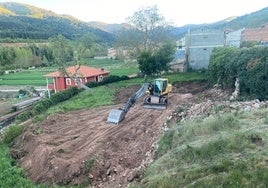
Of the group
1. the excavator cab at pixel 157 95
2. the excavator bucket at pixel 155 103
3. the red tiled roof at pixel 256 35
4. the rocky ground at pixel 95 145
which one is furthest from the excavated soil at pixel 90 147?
the red tiled roof at pixel 256 35

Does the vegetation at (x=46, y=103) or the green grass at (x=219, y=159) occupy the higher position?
the green grass at (x=219, y=159)

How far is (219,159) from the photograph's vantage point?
24.7ft

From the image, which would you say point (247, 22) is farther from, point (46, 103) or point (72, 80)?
point (46, 103)

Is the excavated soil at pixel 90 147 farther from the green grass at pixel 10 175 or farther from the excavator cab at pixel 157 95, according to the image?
the excavator cab at pixel 157 95

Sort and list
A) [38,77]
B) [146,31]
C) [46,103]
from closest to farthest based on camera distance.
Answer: [46,103] → [146,31] → [38,77]

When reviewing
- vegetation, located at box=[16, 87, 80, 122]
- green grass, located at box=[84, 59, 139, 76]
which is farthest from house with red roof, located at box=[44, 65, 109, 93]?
vegetation, located at box=[16, 87, 80, 122]

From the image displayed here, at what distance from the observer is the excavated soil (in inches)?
443

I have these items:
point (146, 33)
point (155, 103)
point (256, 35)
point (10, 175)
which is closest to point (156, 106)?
point (155, 103)

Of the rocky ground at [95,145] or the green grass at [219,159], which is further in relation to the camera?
the rocky ground at [95,145]

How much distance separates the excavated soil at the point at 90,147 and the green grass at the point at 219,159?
177cm

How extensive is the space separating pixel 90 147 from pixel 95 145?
0.89ft

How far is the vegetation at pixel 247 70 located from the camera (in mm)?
16859

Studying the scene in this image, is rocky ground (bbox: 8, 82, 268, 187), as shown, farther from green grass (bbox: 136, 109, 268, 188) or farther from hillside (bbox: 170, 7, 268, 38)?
hillside (bbox: 170, 7, 268, 38)

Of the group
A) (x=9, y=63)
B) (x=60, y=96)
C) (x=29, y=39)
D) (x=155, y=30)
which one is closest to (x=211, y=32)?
(x=155, y=30)
